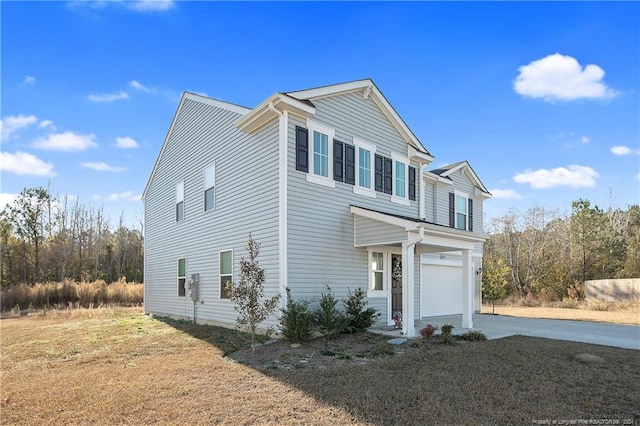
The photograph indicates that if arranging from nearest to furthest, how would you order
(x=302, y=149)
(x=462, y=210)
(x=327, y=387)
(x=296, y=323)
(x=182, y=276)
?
(x=327, y=387)
(x=296, y=323)
(x=302, y=149)
(x=182, y=276)
(x=462, y=210)

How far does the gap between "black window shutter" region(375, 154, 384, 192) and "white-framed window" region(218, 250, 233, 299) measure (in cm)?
480

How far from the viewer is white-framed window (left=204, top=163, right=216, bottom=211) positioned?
13.2m

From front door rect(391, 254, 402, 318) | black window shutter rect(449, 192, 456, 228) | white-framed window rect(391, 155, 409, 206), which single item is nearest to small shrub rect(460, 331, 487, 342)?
front door rect(391, 254, 402, 318)

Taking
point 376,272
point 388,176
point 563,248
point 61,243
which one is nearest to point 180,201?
point 388,176

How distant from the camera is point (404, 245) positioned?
1013 centimetres

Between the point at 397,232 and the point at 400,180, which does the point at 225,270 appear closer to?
the point at 397,232

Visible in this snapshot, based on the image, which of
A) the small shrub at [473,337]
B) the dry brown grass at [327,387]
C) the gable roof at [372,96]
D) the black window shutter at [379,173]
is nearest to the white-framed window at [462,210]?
the gable roof at [372,96]

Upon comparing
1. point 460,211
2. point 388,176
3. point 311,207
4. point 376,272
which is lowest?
point 376,272

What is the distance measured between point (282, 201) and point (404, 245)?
3.15 metres

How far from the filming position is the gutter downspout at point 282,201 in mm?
9781

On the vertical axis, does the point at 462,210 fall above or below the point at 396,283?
above

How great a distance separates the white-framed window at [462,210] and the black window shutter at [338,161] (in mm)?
7615

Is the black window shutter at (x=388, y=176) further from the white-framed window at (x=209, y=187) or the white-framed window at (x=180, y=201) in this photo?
the white-framed window at (x=180, y=201)

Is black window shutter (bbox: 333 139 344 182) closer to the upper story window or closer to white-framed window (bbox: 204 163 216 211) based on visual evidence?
white-framed window (bbox: 204 163 216 211)
